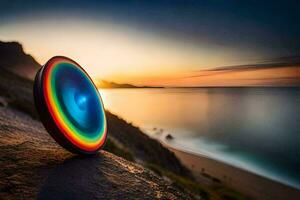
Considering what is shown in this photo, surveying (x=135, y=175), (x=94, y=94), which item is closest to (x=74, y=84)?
(x=94, y=94)

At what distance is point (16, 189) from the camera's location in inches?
107

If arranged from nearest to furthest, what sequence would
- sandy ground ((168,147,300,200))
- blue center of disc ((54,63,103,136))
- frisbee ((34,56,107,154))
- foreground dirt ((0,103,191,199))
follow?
1. foreground dirt ((0,103,191,199))
2. frisbee ((34,56,107,154))
3. blue center of disc ((54,63,103,136))
4. sandy ground ((168,147,300,200))

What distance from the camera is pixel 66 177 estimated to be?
126 inches

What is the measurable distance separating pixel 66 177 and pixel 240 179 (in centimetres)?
1390

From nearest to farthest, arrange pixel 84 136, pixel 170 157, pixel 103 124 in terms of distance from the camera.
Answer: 1. pixel 84 136
2. pixel 103 124
3. pixel 170 157

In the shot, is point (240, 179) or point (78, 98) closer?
point (78, 98)

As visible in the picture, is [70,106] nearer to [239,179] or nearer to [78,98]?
[78,98]

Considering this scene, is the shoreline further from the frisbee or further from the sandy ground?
the frisbee

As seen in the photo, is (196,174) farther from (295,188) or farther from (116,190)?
(116,190)

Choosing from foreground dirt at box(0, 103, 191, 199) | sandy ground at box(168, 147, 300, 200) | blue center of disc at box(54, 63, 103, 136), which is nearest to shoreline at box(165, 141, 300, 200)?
sandy ground at box(168, 147, 300, 200)

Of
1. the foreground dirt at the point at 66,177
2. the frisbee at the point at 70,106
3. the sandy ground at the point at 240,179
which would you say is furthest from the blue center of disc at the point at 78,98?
the sandy ground at the point at 240,179

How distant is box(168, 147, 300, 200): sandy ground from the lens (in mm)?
12859

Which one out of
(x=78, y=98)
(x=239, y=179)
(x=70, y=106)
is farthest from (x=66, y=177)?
(x=239, y=179)

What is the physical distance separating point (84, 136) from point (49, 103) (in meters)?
0.80
